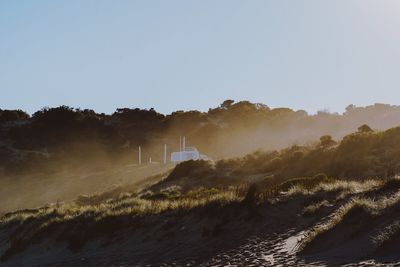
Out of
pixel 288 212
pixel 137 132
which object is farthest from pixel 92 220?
pixel 137 132

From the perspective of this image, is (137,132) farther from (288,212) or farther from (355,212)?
(355,212)

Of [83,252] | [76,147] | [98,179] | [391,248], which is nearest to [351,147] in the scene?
[83,252]

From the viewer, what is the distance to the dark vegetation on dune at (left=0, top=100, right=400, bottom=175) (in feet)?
183

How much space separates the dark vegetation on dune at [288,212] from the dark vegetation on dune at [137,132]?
30.6 m

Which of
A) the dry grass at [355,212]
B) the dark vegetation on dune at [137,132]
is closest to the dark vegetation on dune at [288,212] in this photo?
the dry grass at [355,212]

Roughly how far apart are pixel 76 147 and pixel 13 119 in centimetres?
1262

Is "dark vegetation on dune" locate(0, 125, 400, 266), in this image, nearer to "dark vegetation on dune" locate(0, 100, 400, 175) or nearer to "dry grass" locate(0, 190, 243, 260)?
"dry grass" locate(0, 190, 243, 260)

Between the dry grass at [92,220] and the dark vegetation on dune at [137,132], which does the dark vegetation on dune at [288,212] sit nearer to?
the dry grass at [92,220]

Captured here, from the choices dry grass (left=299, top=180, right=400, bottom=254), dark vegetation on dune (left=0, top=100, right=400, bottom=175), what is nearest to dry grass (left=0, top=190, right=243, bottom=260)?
dry grass (left=299, top=180, right=400, bottom=254)

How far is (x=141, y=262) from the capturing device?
12.7 meters

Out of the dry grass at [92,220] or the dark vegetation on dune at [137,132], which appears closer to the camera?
the dry grass at [92,220]

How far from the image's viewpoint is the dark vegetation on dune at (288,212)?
10.7 metres

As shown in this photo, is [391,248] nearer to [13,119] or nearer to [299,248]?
[299,248]

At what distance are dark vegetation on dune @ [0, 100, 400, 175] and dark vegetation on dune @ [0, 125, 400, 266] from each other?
3063 cm
